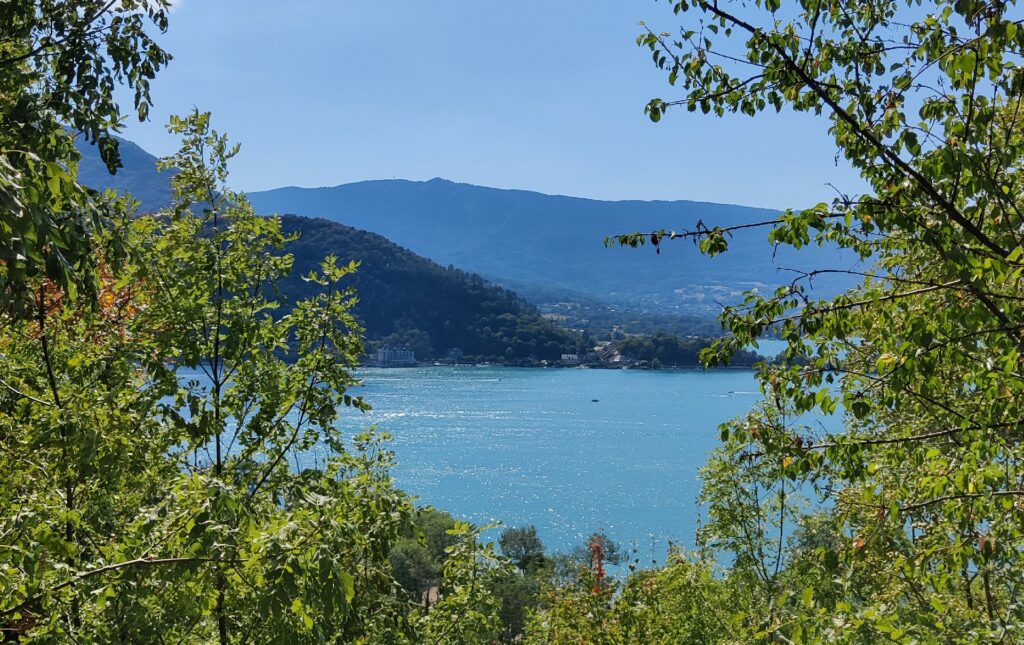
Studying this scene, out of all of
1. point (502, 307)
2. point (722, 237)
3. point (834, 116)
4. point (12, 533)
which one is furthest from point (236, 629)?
point (502, 307)

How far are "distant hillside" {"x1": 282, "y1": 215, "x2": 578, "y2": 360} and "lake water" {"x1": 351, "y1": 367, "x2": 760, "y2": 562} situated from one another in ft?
83.3

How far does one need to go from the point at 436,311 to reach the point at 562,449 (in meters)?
74.8

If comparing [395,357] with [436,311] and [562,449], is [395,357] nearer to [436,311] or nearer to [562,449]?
[436,311]

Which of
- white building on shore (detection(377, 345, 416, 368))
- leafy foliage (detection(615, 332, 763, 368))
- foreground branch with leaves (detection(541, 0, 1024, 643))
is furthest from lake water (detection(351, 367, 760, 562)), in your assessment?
foreground branch with leaves (detection(541, 0, 1024, 643))

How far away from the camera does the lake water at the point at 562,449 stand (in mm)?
41062

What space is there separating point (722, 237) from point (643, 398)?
270 feet

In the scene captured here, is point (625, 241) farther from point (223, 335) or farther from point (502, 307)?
point (502, 307)

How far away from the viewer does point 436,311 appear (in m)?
128

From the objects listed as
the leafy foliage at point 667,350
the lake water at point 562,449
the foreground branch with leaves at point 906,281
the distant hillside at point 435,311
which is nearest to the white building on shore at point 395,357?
the distant hillside at point 435,311

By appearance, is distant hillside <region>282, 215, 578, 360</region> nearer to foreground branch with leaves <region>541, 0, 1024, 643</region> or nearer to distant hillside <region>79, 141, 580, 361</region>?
Result: distant hillside <region>79, 141, 580, 361</region>

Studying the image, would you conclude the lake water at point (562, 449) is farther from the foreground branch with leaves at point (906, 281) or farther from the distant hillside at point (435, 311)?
the distant hillside at point (435, 311)

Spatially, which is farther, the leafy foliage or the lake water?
the leafy foliage

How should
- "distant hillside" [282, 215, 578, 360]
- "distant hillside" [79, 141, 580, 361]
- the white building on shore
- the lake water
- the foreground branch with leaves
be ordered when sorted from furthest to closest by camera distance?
"distant hillside" [282, 215, 578, 360] → "distant hillside" [79, 141, 580, 361] → the white building on shore → the lake water → the foreground branch with leaves

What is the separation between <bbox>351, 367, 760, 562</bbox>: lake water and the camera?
135ft
